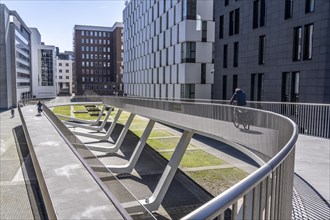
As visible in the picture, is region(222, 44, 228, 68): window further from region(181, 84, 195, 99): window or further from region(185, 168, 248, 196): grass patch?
region(185, 168, 248, 196): grass patch

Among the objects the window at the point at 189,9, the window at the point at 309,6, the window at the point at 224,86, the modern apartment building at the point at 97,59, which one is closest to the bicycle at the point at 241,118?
the window at the point at 309,6

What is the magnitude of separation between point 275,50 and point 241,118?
15.2m

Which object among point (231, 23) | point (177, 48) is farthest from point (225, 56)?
point (177, 48)

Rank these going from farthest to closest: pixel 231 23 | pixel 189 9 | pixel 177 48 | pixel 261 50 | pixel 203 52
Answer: pixel 177 48 < pixel 203 52 < pixel 189 9 < pixel 231 23 < pixel 261 50

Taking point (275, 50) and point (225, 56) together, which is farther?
point (225, 56)

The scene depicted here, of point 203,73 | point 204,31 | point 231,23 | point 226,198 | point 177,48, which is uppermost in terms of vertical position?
point 204,31

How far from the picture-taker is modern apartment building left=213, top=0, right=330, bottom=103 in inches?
791

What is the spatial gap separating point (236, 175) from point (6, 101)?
58.8 m

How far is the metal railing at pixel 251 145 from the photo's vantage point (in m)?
2.18

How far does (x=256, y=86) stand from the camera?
26.9 meters

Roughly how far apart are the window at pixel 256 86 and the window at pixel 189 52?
12.9 meters

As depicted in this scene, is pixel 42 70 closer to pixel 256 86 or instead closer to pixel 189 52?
pixel 189 52

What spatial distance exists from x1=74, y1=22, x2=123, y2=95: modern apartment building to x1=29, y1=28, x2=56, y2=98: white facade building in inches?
499

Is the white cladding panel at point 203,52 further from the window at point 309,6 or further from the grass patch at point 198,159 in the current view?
the window at point 309,6
